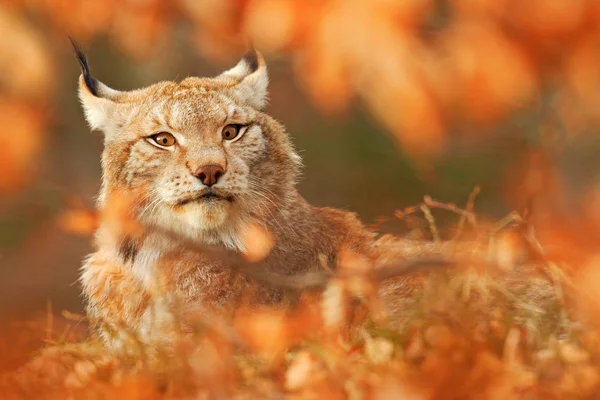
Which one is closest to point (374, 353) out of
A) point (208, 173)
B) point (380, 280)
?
point (380, 280)

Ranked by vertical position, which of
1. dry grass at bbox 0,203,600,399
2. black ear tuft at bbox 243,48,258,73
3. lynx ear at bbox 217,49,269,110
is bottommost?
dry grass at bbox 0,203,600,399

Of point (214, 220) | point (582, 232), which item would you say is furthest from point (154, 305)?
point (582, 232)

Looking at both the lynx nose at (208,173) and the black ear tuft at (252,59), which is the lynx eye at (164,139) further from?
the black ear tuft at (252,59)

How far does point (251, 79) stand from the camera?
180 inches

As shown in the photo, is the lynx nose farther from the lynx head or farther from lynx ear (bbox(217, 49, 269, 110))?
lynx ear (bbox(217, 49, 269, 110))

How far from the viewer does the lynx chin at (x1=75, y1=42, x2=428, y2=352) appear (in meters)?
3.94

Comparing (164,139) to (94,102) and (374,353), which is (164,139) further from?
(374,353)

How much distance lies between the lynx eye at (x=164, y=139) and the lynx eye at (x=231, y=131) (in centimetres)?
26

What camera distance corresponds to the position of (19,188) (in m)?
4.49

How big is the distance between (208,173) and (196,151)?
211 mm

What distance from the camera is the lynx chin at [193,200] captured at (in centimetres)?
394

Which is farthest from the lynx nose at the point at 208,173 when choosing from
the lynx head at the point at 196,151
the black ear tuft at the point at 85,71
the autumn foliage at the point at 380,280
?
the black ear tuft at the point at 85,71

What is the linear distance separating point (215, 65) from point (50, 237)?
8.91ft

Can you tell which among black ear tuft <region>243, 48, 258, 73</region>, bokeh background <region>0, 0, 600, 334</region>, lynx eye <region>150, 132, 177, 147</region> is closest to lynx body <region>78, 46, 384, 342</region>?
lynx eye <region>150, 132, 177, 147</region>
